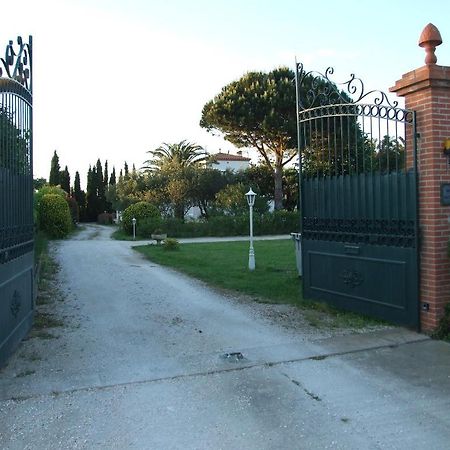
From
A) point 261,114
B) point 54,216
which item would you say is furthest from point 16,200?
point 261,114

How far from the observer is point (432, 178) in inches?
236

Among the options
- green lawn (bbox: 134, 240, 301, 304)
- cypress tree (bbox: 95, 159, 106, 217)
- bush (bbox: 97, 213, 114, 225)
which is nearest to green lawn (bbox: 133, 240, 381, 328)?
green lawn (bbox: 134, 240, 301, 304)

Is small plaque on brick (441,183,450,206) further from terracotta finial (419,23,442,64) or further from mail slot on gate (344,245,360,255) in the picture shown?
terracotta finial (419,23,442,64)

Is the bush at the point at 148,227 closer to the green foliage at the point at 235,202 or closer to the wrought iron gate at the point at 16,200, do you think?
the green foliage at the point at 235,202

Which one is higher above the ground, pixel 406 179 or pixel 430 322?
pixel 406 179

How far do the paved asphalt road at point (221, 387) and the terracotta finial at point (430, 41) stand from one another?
3.34 m

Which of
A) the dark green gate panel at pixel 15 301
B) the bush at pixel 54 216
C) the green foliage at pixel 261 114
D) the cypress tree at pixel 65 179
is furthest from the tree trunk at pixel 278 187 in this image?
the cypress tree at pixel 65 179

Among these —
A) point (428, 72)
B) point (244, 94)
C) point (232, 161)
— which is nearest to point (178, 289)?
point (428, 72)

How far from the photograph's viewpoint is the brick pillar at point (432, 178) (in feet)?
19.6

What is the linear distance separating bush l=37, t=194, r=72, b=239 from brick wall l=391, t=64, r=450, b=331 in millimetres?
25391

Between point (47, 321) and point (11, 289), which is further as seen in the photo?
point (47, 321)

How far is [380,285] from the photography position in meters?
6.68

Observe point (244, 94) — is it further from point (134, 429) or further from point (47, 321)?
point (134, 429)

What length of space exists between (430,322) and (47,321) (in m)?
5.20
